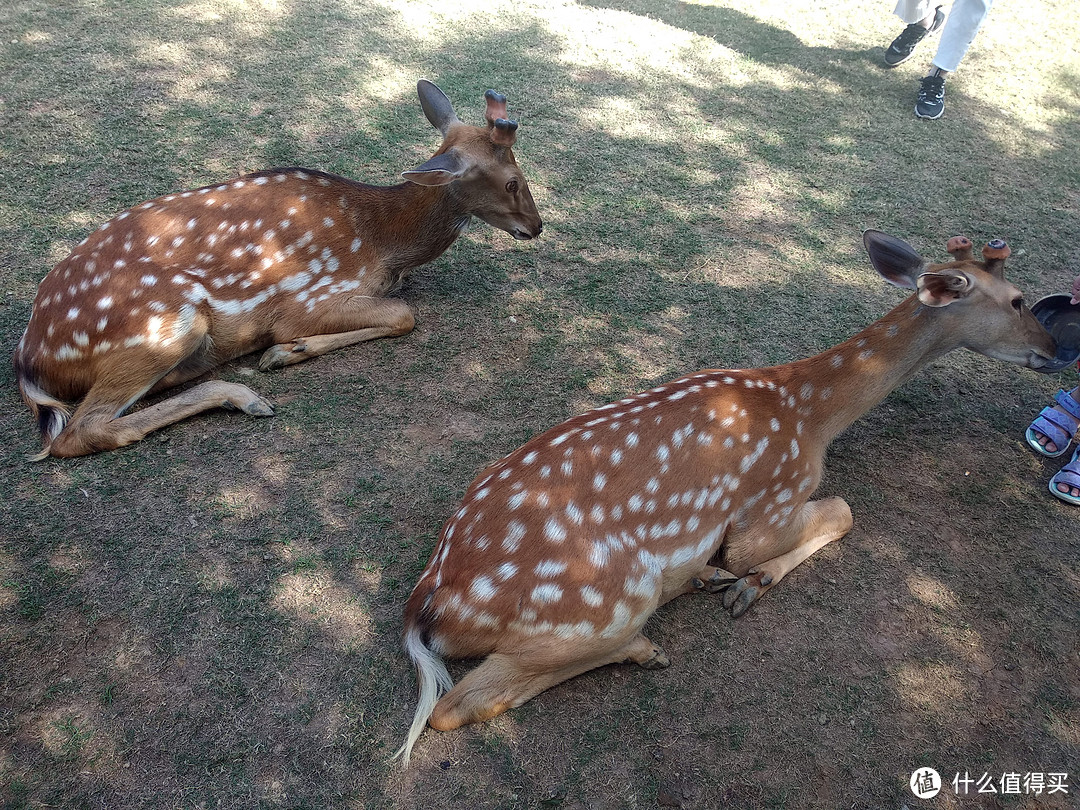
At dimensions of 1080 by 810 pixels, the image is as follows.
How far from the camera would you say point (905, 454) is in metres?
3.76

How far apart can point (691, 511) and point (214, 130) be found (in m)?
4.41

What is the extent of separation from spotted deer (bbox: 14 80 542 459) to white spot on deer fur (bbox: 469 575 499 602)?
5.16 feet

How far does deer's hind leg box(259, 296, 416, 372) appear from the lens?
12.8 feet

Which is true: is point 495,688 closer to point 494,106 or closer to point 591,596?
point 591,596

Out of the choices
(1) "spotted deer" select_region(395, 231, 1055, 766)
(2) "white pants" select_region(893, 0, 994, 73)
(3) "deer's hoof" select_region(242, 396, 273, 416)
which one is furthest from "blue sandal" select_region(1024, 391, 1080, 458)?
(2) "white pants" select_region(893, 0, 994, 73)

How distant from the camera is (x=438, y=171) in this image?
12.5 feet

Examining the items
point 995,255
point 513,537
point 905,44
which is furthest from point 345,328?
point 905,44

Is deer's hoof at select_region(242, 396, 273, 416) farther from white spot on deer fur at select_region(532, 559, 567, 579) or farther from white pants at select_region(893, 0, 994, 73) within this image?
white pants at select_region(893, 0, 994, 73)

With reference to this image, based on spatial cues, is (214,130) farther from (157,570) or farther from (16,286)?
(157,570)

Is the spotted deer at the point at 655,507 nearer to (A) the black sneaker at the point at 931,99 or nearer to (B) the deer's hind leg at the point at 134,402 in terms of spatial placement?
(B) the deer's hind leg at the point at 134,402

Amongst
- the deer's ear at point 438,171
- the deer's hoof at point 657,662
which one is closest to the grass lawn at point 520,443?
the deer's hoof at point 657,662

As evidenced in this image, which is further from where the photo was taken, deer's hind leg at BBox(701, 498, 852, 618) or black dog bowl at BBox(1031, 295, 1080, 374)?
black dog bowl at BBox(1031, 295, 1080, 374)

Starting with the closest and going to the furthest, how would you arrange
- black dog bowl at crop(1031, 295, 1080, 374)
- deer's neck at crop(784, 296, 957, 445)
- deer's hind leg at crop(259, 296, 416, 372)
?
deer's neck at crop(784, 296, 957, 445)
black dog bowl at crop(1031, 295, 1080, 374)
deer's hind leg at crop(259, 296, 416, 372)

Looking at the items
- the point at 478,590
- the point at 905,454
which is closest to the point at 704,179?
the point at 905,454
